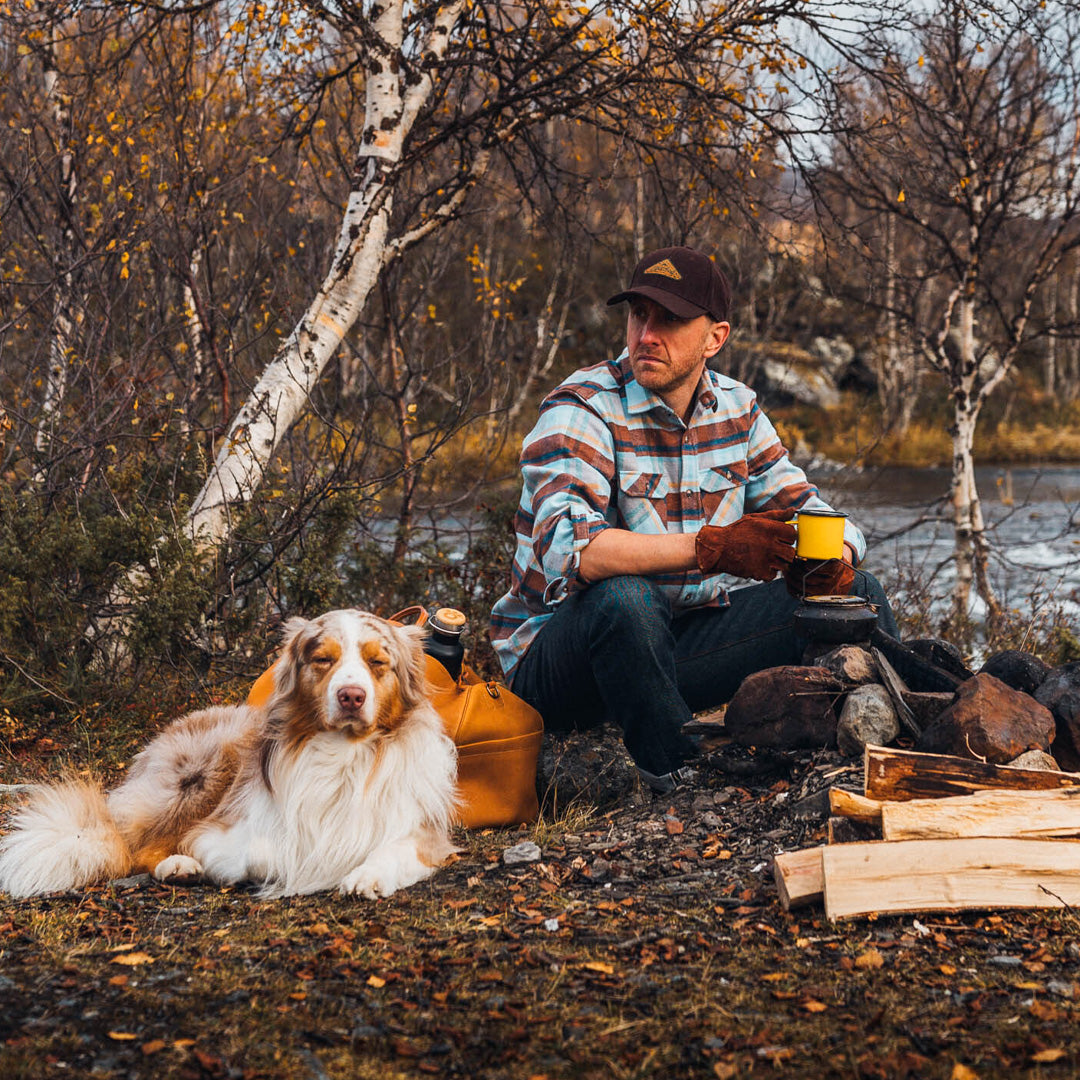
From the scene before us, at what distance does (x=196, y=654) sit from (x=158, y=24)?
153 inches

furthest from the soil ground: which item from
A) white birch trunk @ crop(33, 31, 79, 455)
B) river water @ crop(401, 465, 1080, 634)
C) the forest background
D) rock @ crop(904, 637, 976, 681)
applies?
white birch trunk @ crop(33, 31, 79, 455)

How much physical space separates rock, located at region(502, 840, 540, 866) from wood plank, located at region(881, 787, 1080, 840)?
1191 millimetres

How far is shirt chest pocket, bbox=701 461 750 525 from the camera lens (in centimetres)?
462

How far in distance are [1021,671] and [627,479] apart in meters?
1.76

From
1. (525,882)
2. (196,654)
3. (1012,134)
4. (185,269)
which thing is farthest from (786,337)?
(525,882)

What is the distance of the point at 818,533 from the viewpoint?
399 centimetres

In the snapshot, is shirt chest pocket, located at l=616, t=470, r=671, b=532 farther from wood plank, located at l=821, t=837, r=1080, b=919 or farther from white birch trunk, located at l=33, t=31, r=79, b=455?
Answer: white birch trunk, located at l=33, t=31, r=79, b=455

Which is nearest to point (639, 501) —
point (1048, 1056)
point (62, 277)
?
point (1048, 1056)

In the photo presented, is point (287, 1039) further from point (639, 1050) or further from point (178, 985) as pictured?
point (639, 1050)

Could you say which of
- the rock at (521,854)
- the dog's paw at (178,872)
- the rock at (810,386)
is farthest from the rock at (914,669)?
the rock at (810,386)

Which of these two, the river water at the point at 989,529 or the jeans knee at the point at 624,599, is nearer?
the jeans knee at the point at 624,599

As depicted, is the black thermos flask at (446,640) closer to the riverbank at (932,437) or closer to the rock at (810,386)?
the riverbank at (932,437)

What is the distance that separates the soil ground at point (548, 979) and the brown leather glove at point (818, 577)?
708 millimetres

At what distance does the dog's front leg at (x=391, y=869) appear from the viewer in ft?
11.8
